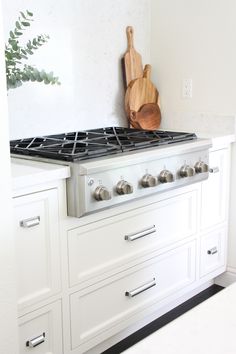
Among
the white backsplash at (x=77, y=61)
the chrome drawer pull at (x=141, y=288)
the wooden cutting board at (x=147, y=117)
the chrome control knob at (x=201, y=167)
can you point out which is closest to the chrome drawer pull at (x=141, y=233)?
the chrome drawer pull at (x=141, y=288)

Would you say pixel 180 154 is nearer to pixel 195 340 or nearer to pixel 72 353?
pixel 72 353

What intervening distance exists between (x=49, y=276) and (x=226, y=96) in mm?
1443

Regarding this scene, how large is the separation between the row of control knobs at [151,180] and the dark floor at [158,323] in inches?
29.8

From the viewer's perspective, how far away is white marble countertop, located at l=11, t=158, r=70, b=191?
62.7 inches

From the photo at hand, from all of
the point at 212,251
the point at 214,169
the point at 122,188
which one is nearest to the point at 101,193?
the point at 122,188

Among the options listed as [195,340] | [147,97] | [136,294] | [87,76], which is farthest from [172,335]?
[147,97]

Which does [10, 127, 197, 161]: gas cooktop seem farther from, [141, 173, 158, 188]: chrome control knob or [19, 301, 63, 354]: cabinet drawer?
[19, 301, 63, 354]: cabinet drawer

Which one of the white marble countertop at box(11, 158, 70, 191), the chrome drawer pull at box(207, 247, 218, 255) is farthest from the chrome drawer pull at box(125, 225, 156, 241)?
the chrome drawer pull at box(207, 247, 218, 255)

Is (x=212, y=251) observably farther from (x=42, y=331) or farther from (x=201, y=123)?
(x=42, y=331)

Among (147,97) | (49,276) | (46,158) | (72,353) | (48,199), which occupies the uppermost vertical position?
(147,97)

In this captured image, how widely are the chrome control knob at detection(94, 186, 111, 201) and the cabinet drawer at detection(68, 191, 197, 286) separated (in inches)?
6.3

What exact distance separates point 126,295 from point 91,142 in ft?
2.23

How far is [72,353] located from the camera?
1.90 metres

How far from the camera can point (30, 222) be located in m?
1.64
